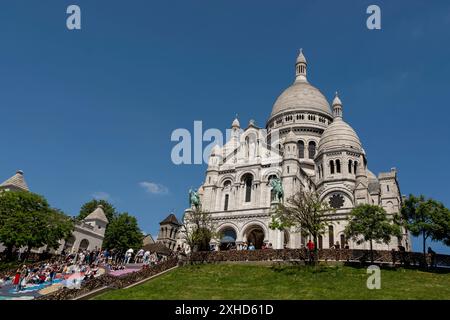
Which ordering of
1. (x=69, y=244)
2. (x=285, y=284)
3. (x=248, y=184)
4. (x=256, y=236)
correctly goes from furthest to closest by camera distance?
1. (x=248, y=184)
2. (x=69, y=244)
3. (x=256, y=236)
4. (x=285, y=284)

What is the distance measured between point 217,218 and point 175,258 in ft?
46.6

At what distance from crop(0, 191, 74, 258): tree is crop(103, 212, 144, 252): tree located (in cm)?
1793

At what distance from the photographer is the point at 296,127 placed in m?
63.7

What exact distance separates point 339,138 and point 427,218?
24.3 meters

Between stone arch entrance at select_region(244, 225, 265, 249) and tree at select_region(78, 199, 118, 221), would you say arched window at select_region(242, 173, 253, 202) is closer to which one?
stone arch entrance at select_region(244, 225, 265, 249)

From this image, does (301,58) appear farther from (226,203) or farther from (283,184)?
(226,203)

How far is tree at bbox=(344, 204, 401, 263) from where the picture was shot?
27.9 m

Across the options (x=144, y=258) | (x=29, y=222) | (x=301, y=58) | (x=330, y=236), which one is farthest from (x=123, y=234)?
(x=301, y=58)

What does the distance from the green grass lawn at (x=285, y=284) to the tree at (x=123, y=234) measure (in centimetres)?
3220

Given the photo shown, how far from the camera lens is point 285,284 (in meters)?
21.4
